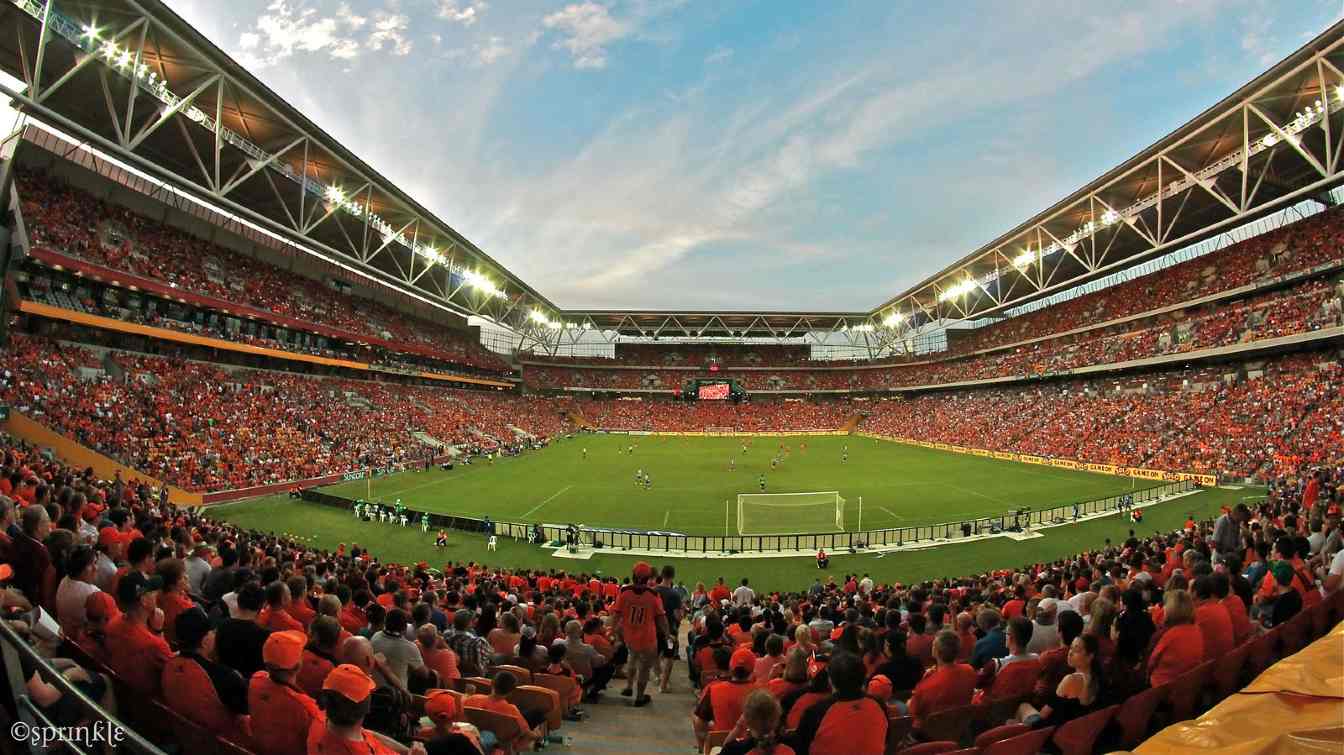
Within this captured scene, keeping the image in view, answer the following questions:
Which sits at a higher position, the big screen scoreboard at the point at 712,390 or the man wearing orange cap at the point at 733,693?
the big screen scoreboard at the point at 712,390

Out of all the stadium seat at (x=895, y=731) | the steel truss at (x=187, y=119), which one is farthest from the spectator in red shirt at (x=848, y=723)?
the steel truss at (x=187, y=119)

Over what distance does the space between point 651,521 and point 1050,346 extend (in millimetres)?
50847

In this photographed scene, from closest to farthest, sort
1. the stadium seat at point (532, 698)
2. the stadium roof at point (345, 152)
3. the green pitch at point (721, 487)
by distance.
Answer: the stadium seat at point (532, 698), the stadium roof at point (345, 152), the green pitch at point (721, 487)

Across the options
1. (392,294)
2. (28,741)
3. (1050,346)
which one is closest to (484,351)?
(392,294)

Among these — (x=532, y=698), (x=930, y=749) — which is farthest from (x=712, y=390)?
(x=930, y=749)

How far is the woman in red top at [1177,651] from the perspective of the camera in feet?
14.2

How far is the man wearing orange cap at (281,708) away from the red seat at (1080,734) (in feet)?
15.5

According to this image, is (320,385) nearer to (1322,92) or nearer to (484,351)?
(484,351)

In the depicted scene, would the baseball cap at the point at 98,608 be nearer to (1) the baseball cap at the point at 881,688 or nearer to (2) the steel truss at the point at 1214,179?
(1) the baseball cap at the point at 881,688

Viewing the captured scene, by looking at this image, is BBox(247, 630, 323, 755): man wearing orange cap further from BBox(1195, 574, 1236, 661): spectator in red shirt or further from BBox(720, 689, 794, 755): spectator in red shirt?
BBox(1195, 574, 1236, 661): spectator in red shirt

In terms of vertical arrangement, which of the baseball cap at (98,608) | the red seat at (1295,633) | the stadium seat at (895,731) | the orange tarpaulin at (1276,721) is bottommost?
the stadium seat at (895,731)

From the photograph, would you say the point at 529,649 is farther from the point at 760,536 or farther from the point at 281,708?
the point at 760,536

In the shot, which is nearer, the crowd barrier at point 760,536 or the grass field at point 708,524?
the grass field at point 708,524

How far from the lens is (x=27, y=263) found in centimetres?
2542
